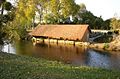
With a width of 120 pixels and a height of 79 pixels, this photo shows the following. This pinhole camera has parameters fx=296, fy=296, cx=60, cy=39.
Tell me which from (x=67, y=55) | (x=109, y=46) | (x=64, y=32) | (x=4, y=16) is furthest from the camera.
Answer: (x=64, y=32)

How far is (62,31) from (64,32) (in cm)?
115

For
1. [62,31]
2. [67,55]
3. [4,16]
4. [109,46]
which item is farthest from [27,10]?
[4,16]

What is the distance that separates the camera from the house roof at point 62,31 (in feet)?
230

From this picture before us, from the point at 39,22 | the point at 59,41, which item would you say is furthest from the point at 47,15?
the point at 59,41

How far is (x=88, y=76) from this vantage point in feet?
59.8

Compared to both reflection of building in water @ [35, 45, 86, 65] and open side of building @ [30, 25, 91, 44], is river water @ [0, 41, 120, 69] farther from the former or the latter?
open side of building @ [30, 25, 91, 44]

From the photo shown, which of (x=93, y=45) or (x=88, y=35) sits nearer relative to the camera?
(x=93, y=45)

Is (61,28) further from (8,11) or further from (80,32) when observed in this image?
(8,11)

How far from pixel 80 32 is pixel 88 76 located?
52.2m

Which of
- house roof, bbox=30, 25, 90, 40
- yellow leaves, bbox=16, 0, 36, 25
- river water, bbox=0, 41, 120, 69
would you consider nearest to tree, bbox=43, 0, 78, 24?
yellow leaves, bbox=16, 0, 36, 25

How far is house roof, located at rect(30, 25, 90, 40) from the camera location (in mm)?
70062

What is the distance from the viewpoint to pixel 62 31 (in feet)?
247

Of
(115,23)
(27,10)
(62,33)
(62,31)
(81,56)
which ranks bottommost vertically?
(81,56)

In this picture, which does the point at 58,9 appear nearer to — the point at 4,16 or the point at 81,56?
the point at 81,56
